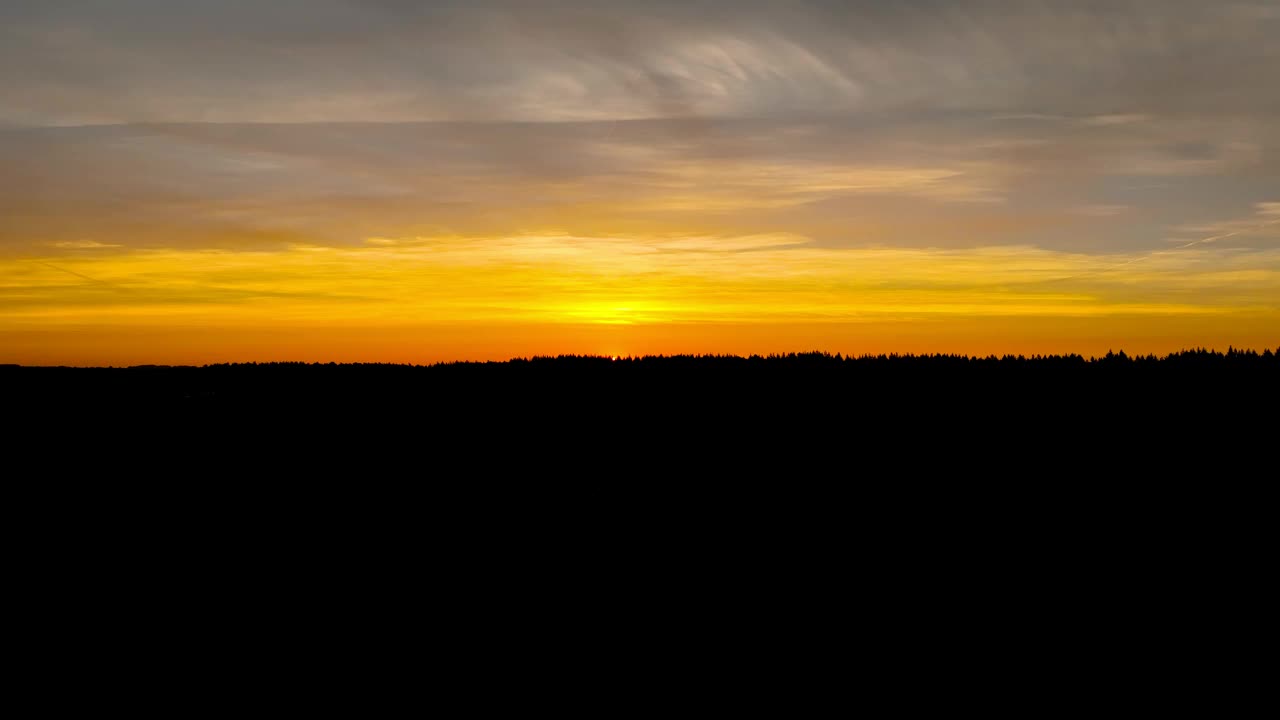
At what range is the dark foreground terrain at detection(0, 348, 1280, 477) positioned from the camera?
14195mm

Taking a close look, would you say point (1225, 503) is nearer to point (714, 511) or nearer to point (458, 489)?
point (714, 511)

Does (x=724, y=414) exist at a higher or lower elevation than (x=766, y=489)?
higher

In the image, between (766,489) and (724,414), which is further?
(724,414)

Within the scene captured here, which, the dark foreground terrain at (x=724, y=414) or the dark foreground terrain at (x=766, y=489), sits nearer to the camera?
the dark foreground terrain at (x=766, y=489)

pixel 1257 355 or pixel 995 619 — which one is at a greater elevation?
pixel 1257 355

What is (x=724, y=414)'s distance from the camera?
19750 mm

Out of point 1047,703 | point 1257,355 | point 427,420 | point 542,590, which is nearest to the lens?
point 1047,703

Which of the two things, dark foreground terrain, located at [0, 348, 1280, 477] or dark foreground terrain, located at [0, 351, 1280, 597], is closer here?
dark foreground terrain, located at [0, 351, 1280, 597]

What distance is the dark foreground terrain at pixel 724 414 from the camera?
14195mm

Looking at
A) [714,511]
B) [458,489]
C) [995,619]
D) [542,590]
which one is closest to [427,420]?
[458,489]

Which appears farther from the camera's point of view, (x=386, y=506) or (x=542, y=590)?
(x=386, y=506)

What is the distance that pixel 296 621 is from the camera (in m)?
11.2

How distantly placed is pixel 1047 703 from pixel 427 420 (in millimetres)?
17840

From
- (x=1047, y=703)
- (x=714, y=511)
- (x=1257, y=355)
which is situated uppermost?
(x=1257, y=355)
